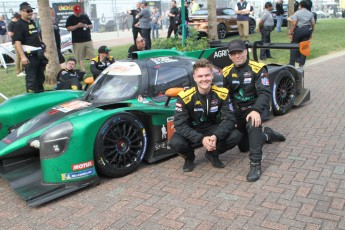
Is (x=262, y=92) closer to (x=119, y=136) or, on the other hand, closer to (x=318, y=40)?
(x=119, y=136)

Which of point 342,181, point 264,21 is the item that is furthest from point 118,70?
point 264,21

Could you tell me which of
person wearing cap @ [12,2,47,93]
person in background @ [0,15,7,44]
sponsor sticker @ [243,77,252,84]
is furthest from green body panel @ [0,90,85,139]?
person in background @ [0,15,7,44]

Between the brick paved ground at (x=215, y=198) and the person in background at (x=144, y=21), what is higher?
the person in background at (x=144, y=21)

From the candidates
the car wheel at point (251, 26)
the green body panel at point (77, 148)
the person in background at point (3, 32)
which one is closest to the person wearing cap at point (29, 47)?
the green body panel at point (77, 148)

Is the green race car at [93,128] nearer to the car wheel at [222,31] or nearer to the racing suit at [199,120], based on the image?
the racing suit at [199,120]

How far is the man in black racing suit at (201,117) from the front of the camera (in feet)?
13.1

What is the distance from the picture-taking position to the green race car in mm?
3709

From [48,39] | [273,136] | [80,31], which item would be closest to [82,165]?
[273,136]

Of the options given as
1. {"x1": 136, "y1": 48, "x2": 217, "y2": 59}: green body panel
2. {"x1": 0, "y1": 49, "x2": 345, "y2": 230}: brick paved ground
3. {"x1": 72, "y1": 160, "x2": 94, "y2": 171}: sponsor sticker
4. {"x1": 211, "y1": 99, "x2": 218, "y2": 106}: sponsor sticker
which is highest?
{"x1": 136, "y1": 48, "x2": 217, "y2": 59}: green body panel

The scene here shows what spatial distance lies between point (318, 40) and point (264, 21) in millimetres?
5823

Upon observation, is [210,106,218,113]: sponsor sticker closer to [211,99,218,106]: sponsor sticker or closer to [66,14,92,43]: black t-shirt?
[211,99,218,106]: sponsor sticker

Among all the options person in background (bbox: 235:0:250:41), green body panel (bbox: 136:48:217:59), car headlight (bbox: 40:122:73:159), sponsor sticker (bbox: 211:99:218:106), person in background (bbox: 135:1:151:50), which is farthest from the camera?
person in background (bbox: 235:0:250:41)

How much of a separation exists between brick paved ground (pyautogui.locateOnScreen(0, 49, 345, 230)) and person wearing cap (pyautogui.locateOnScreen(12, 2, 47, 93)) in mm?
3113

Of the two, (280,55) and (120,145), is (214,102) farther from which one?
(280,55)
